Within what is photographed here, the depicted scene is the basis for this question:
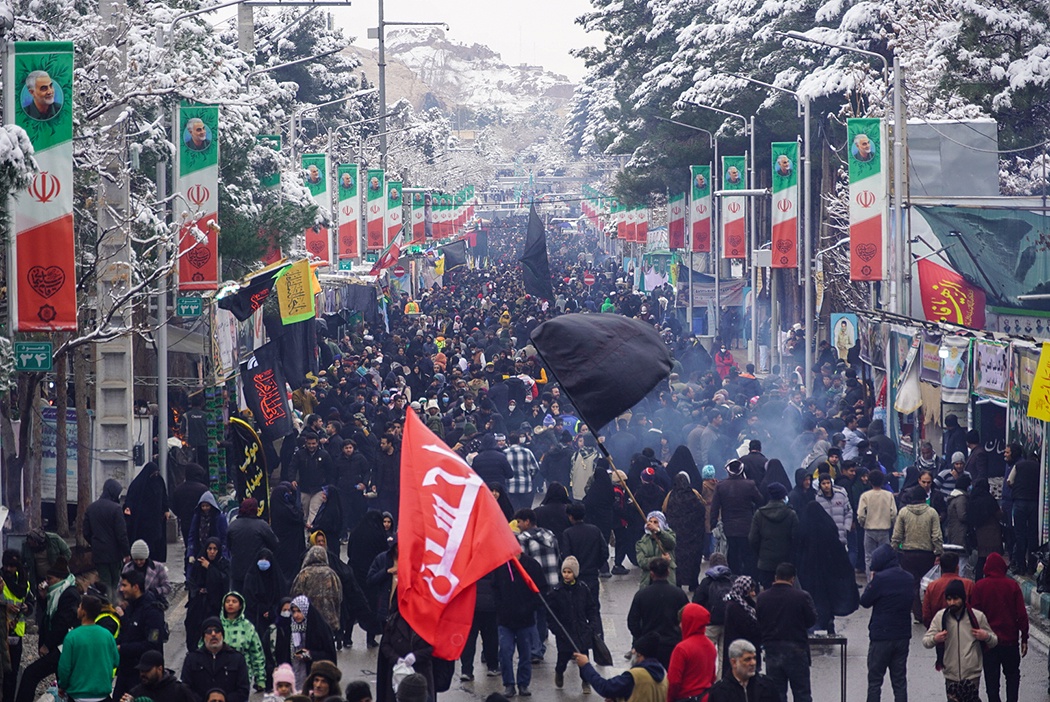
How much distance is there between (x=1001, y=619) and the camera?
1093cm

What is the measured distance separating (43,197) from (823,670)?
7016mm

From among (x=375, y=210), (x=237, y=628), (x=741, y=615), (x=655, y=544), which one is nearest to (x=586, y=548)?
(x=655, y=544)

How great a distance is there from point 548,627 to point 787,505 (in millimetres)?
2194

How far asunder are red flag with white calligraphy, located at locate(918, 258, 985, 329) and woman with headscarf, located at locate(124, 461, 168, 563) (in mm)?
13697

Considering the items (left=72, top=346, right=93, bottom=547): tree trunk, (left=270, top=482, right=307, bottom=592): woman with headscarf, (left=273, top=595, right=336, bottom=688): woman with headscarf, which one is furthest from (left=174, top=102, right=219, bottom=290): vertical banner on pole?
(left=273, top=595, right=336, bottom=688): woman with headscarf

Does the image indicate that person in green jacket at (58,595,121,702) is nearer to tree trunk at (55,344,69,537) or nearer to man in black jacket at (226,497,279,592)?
man in black jacket at (226,497,279,592)

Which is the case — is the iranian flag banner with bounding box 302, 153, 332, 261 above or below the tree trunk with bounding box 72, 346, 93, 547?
above

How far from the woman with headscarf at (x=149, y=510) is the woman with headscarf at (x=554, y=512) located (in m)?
4.10

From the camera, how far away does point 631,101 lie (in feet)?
182

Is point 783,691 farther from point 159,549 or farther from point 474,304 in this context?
point 474,304

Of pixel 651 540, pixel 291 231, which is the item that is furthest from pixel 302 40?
pixel 651 540

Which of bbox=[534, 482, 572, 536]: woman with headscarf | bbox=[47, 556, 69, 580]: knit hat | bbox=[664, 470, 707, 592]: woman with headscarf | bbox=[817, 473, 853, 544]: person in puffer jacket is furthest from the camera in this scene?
bbox=[664, 470, 707, 592]: woman with headscarf

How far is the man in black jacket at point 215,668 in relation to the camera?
945 centimetres

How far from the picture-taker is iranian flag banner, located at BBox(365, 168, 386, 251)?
45344 millimetres
